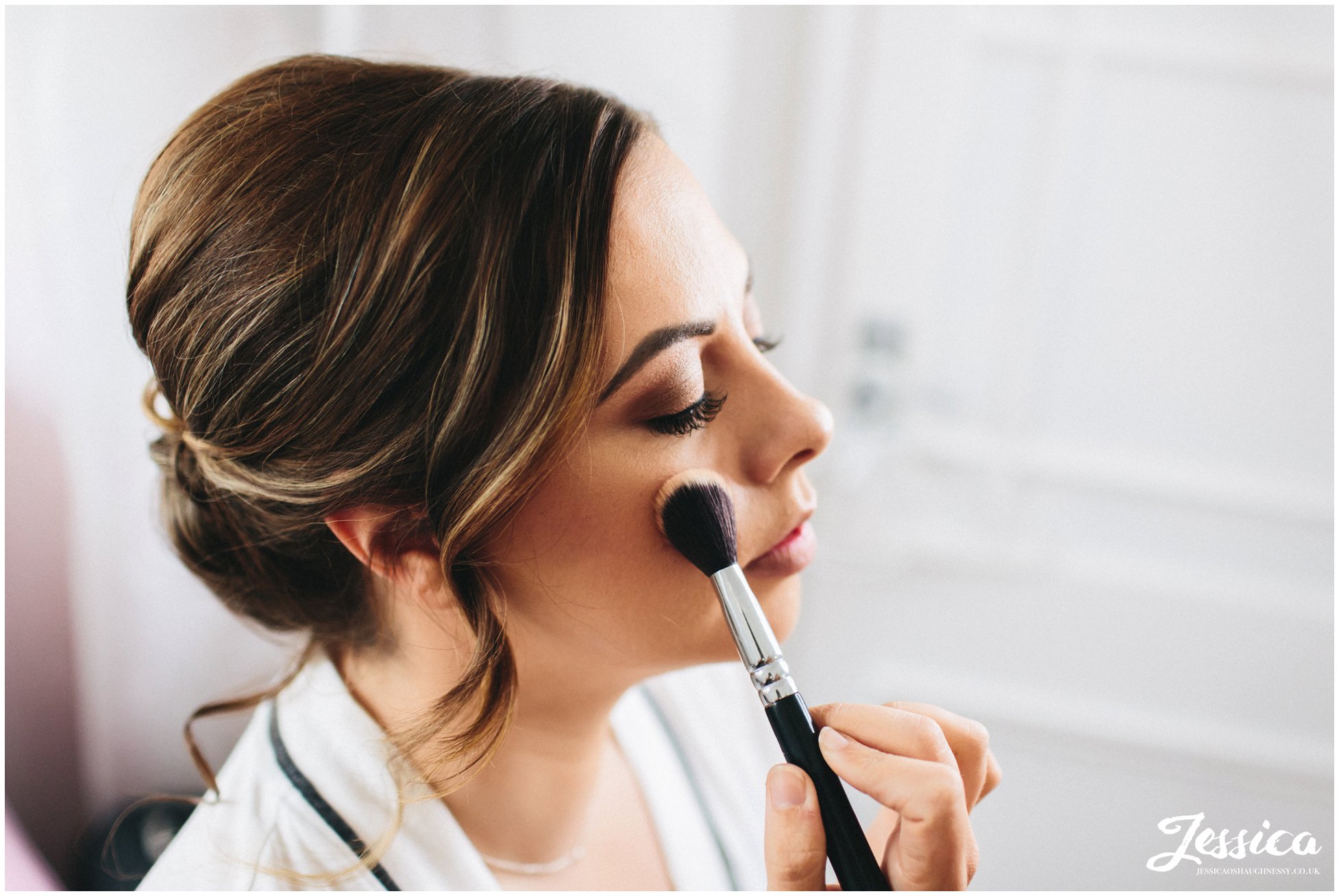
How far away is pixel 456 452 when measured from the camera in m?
0.46

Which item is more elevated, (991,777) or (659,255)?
(659,255)

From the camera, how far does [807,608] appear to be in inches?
44.1

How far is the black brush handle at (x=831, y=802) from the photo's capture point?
0.43 metres

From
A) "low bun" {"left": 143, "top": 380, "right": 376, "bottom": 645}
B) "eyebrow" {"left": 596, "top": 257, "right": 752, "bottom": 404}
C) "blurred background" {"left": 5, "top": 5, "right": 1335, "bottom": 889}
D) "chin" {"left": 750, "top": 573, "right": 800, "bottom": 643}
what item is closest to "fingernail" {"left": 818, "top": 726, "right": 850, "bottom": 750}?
"chin" {"left": 750, "top": 573, "right": 800, "bottom": 643}

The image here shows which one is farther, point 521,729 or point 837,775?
point 521,729

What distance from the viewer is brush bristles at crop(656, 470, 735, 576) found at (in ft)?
1.58

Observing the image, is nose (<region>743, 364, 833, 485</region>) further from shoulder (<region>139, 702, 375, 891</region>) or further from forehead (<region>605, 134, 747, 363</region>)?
shoulder (<region>139, 702, 375, 891</region>)

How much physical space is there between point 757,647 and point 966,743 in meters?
0.15

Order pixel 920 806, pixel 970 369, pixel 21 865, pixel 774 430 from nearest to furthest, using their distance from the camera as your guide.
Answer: pixel 920 806 → pixel 774 430 → pixel 21 865 → pixel 970 369

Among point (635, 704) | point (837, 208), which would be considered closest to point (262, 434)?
point (635, 704)

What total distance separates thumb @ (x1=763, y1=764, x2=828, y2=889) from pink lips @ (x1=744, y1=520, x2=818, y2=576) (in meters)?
0.14

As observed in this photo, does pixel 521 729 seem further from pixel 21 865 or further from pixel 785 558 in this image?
pixel 21 865

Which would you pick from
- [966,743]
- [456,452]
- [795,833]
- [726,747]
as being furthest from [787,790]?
[726,747]

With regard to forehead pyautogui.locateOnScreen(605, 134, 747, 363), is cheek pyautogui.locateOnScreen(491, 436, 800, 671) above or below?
below
